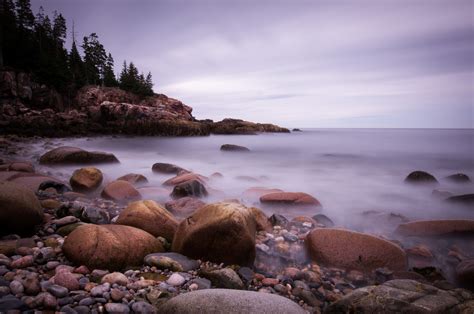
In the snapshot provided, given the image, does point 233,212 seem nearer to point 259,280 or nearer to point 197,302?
point 259,280

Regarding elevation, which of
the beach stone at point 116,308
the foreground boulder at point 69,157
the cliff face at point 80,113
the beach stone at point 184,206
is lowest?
the beach stone at point 184,206

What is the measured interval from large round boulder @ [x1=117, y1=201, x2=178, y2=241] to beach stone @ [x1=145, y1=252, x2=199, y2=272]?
743 millimetres

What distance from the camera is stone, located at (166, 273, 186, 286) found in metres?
3.12

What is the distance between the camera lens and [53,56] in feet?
155

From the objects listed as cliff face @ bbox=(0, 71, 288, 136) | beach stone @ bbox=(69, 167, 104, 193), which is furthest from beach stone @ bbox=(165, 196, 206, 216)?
cliff face @ bbox=(0, 71, 288, 136)

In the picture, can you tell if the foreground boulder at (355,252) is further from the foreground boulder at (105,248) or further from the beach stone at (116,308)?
the beach stone at (116,308)

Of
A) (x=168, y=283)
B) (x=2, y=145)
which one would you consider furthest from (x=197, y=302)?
(x=2, y=145)

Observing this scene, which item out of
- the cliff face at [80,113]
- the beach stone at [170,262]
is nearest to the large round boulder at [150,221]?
the beach stone at [170,262]

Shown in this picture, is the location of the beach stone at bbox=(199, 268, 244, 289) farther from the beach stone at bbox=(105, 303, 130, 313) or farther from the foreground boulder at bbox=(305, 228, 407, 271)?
the foreground boulder at bbox=(305, 228, 407, 271)

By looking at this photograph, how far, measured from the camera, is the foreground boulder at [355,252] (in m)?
4.11

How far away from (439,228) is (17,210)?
7.74 m

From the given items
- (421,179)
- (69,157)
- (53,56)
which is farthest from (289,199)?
(53,56)

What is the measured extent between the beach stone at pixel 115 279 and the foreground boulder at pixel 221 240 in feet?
3.41

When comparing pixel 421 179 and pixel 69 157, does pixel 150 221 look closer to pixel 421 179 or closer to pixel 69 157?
pixel 69 157
